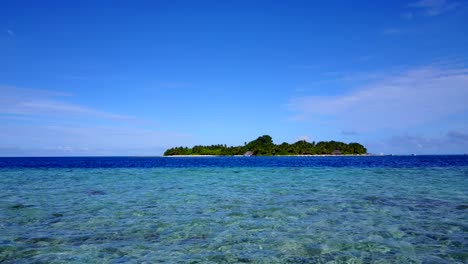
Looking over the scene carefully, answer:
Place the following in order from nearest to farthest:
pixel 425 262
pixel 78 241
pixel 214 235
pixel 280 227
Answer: pixel 425 262
pixel 78 241
pixel 214 235
pixel 280 227

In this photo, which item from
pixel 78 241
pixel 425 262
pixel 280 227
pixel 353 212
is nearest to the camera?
pixel 425 262

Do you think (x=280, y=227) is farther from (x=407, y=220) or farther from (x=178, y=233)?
(x=407, y=220)

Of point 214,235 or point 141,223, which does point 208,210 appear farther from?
point 214,235

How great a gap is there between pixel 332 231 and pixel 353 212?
3.85 m

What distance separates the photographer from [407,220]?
12898 millimetres

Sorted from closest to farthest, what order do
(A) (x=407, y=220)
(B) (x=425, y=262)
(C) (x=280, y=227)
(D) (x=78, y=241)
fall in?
(B) (x=425, y=262), (D) (x=78, y=241), (C) (x=280, y=227), (A) (x=407, y=220)

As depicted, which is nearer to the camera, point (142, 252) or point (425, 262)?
point (425, 262)

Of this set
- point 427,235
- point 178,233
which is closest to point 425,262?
point 427,235

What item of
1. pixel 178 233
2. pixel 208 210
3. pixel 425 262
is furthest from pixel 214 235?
pixel 425 262

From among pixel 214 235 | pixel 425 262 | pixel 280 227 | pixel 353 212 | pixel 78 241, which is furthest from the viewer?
pixel 353 212

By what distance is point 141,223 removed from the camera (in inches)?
497

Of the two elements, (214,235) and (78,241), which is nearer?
Answer: (78,241)

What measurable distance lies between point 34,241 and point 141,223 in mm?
3482

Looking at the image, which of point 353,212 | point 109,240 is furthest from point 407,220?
point 109,240
